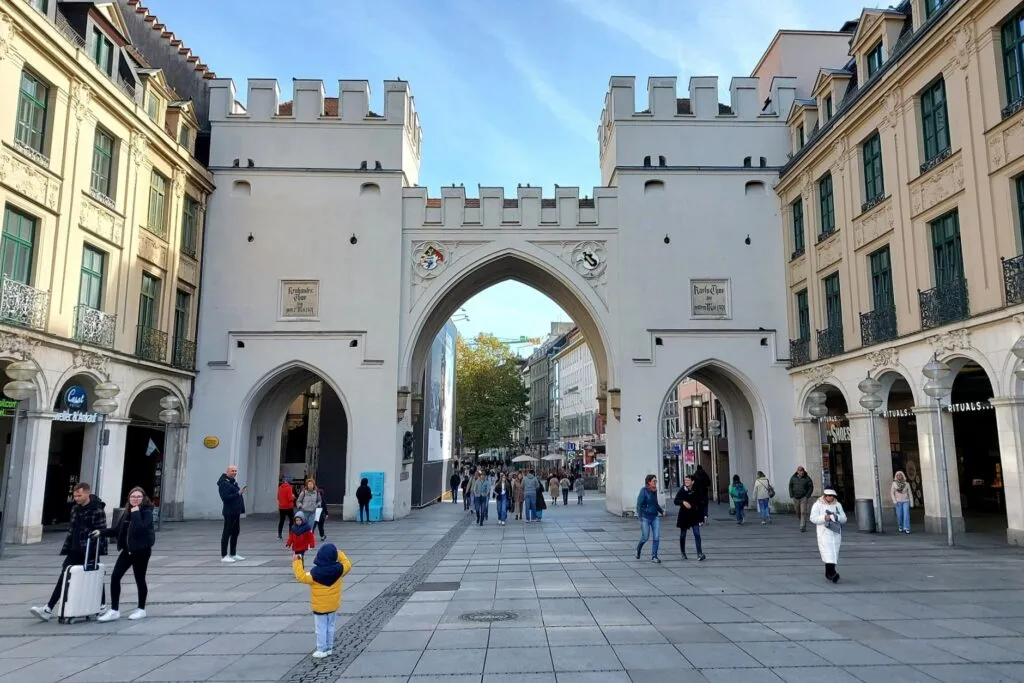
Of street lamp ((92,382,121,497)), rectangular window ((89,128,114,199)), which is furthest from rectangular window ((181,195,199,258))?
street lamp ((92,382,121,497))

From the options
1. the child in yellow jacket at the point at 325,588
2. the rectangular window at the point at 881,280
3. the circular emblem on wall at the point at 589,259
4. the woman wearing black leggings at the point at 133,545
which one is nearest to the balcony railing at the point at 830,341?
the rectangular window at the point at 881,280

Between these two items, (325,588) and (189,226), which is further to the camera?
(189,226)

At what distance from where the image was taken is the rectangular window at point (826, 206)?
22.8 metres

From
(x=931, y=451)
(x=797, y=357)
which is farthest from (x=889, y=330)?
(x=797, y=357)

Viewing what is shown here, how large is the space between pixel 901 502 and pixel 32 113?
75.0 ft

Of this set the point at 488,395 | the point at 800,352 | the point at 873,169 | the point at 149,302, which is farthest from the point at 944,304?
the point at 488,395

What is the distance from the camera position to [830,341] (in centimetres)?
2223

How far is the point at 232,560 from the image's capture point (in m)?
14.1

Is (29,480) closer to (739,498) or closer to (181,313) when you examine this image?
(181,313)

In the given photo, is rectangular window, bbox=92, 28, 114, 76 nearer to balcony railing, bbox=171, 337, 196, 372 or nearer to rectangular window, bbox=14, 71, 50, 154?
rectangular window, bbox=14, 71, 50, 154

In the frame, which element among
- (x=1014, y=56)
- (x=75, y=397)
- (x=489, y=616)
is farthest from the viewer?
(x=75, y=397)

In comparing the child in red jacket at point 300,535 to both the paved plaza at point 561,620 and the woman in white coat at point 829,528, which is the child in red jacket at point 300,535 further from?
the woman in white coat at point 829,528

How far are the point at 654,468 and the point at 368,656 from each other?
18.7 metres

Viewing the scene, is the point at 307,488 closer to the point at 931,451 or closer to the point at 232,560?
the point at 232,560
